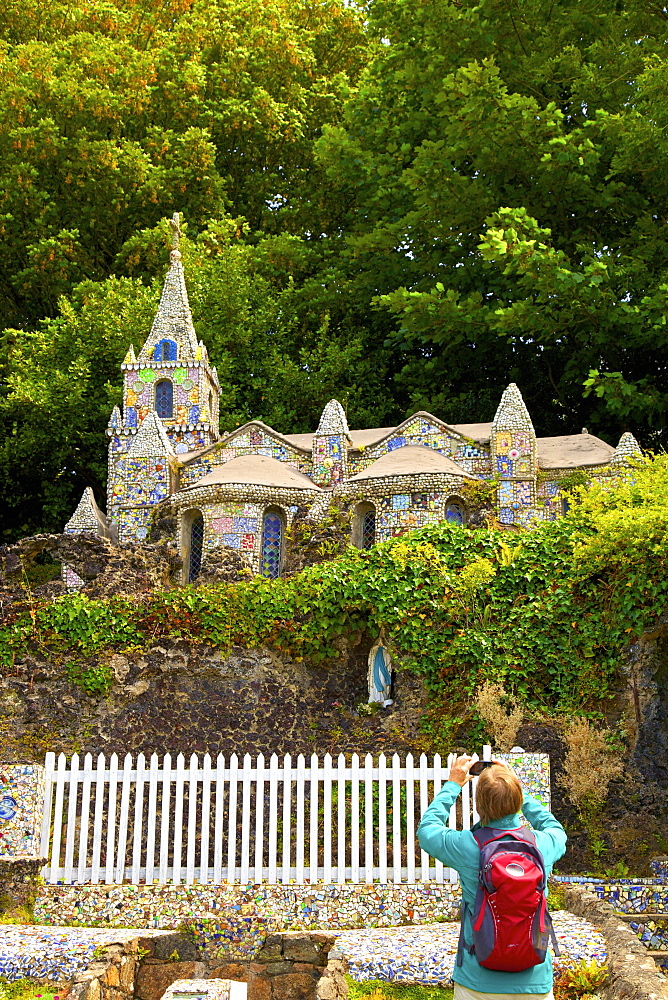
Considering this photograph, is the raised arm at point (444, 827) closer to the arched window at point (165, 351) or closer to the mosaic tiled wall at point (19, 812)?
the mosaic tiled wall at point (19, 812)

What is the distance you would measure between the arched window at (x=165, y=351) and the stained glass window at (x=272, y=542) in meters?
7.12

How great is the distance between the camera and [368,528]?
897 inches

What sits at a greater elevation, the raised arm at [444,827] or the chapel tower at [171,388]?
the chapel tower at [171,388]

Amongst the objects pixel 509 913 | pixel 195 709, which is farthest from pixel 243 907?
pixel 509 913

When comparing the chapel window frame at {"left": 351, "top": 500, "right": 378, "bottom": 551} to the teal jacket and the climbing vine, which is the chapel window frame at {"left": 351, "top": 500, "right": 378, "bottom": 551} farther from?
the teal jacket

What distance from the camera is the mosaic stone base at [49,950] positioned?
9477mm

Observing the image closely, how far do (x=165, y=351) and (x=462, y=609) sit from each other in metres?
15.1

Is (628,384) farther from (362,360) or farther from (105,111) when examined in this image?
(105,111)

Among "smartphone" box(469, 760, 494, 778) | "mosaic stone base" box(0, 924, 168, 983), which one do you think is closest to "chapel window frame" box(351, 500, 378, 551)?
"mosaic stone base" box(0, 924, 168, 983)

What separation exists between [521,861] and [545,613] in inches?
394

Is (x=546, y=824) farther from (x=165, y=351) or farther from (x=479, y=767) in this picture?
(x=165, y=351)

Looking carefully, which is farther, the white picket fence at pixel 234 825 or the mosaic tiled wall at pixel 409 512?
the mosaic tiled wall at pixel 409 512

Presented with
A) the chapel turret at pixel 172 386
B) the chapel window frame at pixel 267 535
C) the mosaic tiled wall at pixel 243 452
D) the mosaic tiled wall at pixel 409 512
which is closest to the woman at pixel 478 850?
the mosaic tiled wall at pixel 409 512

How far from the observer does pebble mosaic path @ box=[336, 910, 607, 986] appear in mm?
9352
